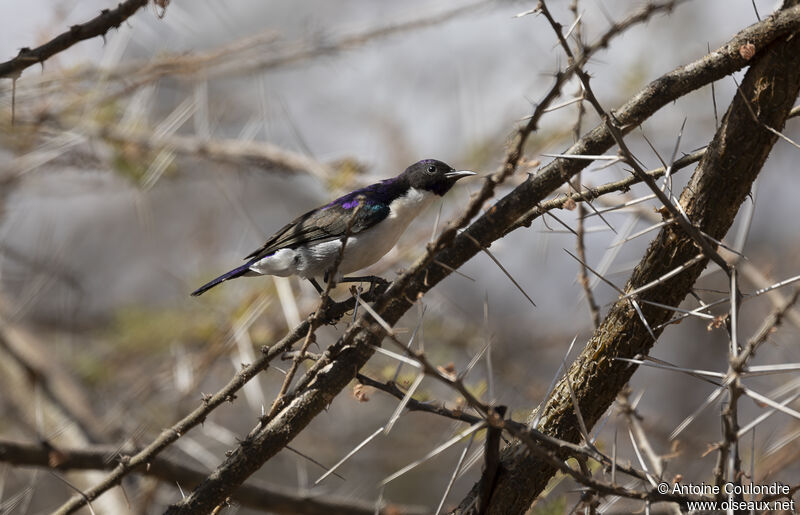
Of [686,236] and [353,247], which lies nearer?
[686,236]

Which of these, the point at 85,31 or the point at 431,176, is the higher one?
the point at 431,176

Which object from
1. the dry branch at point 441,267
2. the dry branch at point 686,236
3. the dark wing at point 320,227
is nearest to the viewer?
the dry branch at point 441,267

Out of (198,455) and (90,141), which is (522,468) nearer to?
(198,455)

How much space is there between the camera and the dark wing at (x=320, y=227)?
188 inches

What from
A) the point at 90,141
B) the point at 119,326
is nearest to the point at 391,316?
the point at 90,141

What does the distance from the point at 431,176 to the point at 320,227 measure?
0.81 metres

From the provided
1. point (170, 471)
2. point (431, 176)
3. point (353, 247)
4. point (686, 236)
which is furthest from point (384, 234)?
point (686, 236)

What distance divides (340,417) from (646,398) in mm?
5480

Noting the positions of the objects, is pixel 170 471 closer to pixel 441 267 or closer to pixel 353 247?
pixel 353 247

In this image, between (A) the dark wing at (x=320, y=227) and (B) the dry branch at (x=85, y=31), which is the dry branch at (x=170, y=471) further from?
(B) the dry branch at (x=85, y=31)

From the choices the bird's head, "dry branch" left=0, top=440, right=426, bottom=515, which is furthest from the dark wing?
"dry branch" left=0, top=440, right=426, bottom=515

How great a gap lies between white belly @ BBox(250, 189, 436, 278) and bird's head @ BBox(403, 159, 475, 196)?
5cm

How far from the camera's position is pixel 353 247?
4.55 m

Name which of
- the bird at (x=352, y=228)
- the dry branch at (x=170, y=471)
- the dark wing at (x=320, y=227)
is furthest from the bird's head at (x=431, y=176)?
the dry branch at (x=170, y=471)
